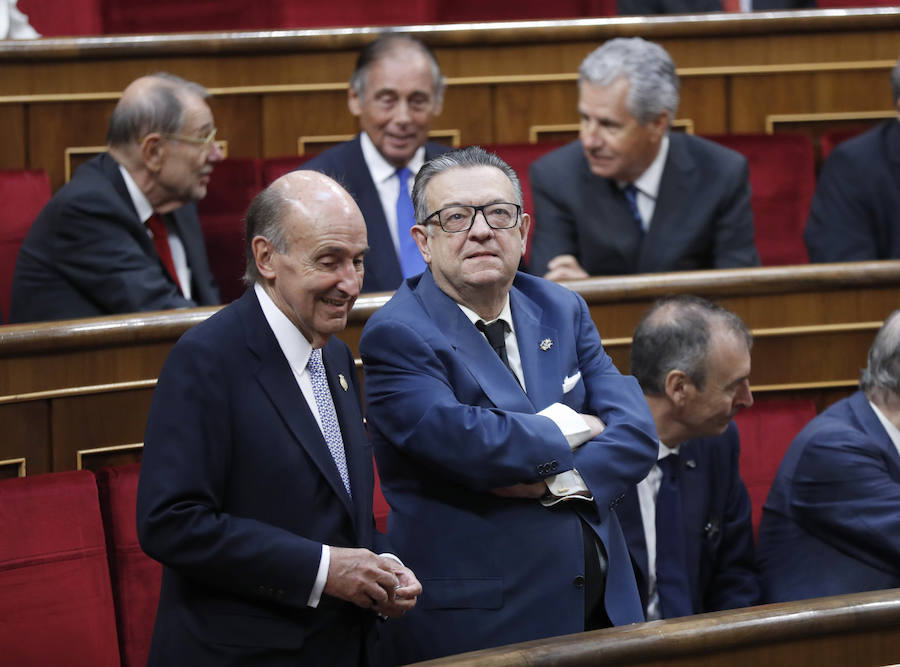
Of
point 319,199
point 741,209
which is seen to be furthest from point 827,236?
point 319,199

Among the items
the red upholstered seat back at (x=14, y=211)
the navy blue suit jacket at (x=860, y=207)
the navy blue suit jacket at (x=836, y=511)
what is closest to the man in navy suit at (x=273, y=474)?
the navy blue suit jacket at (x=836, y=511)

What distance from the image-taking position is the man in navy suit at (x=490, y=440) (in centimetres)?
79

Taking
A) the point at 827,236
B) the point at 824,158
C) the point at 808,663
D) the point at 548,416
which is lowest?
the point at 808,663

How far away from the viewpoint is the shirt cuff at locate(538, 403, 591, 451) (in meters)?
A: 0.81

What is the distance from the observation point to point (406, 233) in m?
1.40

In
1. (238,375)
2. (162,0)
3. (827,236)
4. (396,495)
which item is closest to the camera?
(238,375)

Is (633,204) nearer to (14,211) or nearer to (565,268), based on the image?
(565,268)

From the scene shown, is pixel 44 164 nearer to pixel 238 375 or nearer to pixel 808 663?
pixel 238 375

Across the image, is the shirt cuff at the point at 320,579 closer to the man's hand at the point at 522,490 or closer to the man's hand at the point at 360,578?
the man's hand at the point at 360,578

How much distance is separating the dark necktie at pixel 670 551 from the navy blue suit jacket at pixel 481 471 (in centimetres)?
19

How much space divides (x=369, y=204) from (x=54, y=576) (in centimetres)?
62

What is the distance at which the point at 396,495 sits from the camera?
83 centimetres

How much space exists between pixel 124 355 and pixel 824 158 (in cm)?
103

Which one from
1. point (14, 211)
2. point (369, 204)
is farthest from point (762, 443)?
point (14, 211)
